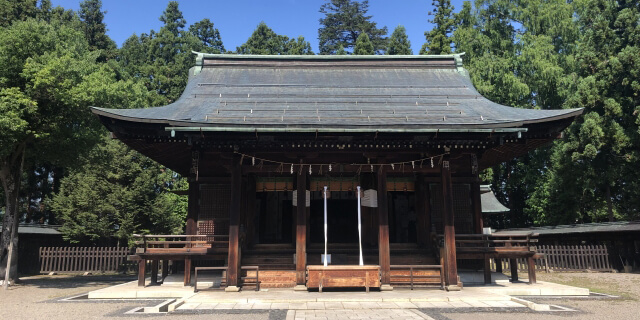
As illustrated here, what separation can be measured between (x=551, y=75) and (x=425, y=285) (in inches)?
941

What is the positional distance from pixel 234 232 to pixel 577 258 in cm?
1761

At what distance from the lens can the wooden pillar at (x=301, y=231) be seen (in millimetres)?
11391

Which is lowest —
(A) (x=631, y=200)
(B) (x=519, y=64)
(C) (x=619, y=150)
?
(A) (x=631, y=200)

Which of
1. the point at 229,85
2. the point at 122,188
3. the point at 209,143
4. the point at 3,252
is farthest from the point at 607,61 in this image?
the point at 3,252

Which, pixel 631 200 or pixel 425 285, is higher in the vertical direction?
pixel 631 200

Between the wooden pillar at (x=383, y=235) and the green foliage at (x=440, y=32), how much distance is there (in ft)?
93.3

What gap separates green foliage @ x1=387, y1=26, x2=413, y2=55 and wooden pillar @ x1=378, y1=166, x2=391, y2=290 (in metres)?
33.6

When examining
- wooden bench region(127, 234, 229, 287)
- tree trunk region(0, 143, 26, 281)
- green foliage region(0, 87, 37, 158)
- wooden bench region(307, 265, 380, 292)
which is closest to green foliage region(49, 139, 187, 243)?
tree trunk region(0, 143, 26, 281)

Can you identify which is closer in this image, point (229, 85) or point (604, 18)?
point (229, 85)

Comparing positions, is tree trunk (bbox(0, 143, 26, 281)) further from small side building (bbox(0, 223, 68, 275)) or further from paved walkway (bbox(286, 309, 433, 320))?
paved walkway (bbox(286, 309, 433, 320))

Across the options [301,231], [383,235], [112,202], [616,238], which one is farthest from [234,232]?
[616,238]

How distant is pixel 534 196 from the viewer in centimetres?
3067

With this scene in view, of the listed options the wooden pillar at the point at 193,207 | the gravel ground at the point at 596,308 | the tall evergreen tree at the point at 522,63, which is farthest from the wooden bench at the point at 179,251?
the tall evergreen tree at the point at 522,63

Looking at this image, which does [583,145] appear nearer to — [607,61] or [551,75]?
[607,61]
